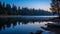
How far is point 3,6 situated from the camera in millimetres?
77438

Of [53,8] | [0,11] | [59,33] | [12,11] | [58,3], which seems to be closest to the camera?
[59,33]

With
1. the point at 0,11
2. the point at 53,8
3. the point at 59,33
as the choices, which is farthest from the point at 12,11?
the point at 59,33

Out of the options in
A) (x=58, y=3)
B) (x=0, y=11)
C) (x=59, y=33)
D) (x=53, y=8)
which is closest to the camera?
(x=59, y=33)

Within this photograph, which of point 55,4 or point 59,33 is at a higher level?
point 55,4

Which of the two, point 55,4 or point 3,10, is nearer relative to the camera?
point 55,4

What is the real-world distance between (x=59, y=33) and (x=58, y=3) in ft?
44.9

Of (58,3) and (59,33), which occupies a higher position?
(58,3)

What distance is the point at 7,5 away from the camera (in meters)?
78.9

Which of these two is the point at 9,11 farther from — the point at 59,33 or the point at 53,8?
the point at 59,33

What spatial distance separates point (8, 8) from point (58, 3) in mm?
52574

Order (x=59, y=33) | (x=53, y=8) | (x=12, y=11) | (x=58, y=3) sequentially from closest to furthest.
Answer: (x=59, y=33)
(x=58, y=3)
(x=53, y=8)
(x=12, y=11)

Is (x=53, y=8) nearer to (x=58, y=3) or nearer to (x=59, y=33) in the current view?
(x=58, y=3)

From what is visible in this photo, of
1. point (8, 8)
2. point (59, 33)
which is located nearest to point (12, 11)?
point (8, 8)

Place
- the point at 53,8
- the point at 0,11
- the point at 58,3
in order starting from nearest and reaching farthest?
the point at 58,3 < the point at 53,8 < the point at 0,11
